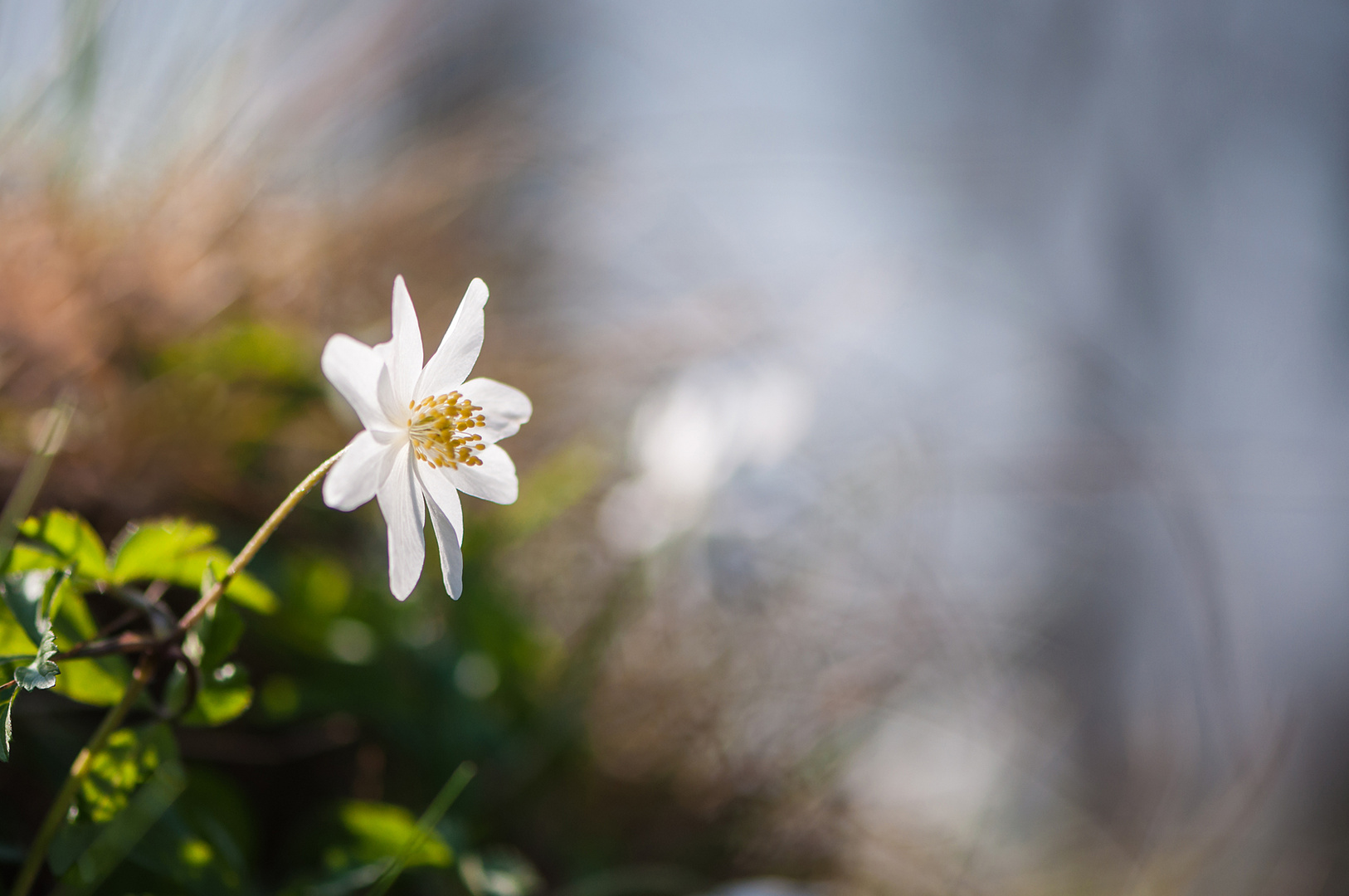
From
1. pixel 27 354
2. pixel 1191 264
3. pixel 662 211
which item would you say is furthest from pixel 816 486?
pixel 1191 264

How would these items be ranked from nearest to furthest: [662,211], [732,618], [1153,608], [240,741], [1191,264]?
[240,741] < [732,618] < [662,211] < [1153,608] < [1191,264]

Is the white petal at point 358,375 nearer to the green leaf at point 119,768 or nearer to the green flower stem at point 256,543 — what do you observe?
the green flower stem at point 256,543

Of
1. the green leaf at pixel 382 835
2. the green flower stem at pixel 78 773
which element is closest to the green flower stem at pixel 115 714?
the green flower stem at pixel 78 773

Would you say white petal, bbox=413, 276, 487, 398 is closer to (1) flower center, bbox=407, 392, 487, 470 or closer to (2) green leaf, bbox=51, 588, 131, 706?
(1) flower center, bbox=407, 392, 487, 470

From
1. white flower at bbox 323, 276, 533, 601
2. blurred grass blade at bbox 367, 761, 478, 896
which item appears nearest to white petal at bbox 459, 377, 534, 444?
white flower at bbox 323, 276, 533, 601

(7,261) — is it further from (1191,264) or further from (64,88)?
(1191,264)

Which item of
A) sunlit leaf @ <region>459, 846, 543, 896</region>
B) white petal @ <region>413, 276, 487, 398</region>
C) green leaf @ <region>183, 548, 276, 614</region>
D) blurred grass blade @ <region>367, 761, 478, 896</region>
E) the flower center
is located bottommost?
sunlit leaf @ <region>459, 846, 543, 896</region>

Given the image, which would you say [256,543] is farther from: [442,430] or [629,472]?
[629,472]

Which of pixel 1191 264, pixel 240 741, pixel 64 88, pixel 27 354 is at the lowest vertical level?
pixel 240 741
